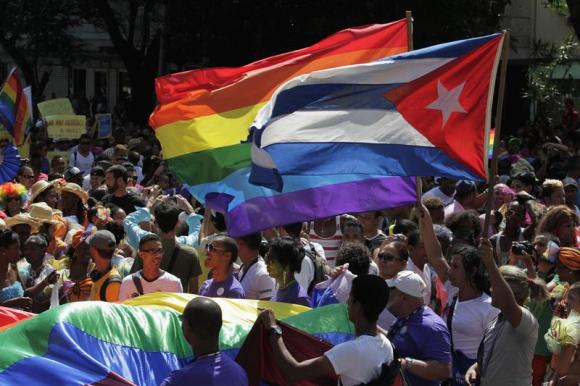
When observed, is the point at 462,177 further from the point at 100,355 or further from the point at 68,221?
the point at 68,221

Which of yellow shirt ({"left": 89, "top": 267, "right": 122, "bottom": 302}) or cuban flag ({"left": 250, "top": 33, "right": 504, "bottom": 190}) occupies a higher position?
cuban flag ({"left": 250, "top": 33, "right": 504, "bottom": 190})

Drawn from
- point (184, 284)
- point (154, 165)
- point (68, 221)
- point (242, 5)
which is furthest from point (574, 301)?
point (242, 5)

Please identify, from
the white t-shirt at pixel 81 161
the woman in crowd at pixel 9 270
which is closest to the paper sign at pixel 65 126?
the white t-shirt at pixel 81 161

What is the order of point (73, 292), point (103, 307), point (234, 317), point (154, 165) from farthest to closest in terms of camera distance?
point (154, 165), point (73, 292), point (234, 317), point (103, 307)

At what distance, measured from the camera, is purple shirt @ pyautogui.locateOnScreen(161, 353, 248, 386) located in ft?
17.0

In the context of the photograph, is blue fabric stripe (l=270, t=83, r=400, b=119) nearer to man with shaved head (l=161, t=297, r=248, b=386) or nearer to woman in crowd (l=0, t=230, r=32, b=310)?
man with shaved head (l=161, t=297, r=248, b=386)

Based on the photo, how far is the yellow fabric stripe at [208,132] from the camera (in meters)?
7.77

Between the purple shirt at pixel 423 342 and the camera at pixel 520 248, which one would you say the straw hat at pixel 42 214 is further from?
the purple shirt at pixel 423 342

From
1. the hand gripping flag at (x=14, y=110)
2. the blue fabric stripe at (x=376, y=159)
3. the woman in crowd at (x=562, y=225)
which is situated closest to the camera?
the blue fabric stripe at (x=376, y=159)

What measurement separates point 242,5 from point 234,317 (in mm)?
20678

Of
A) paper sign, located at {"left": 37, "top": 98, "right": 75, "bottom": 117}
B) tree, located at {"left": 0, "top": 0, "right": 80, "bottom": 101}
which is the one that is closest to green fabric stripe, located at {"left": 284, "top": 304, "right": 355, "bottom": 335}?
paper sign, located at {"left": 37, "top": 98, "right": 75, "bottom": 117}

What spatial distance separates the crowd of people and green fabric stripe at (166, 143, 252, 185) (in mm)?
598

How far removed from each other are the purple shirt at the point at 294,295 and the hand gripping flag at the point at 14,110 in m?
8.70

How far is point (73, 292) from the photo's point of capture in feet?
27.8
